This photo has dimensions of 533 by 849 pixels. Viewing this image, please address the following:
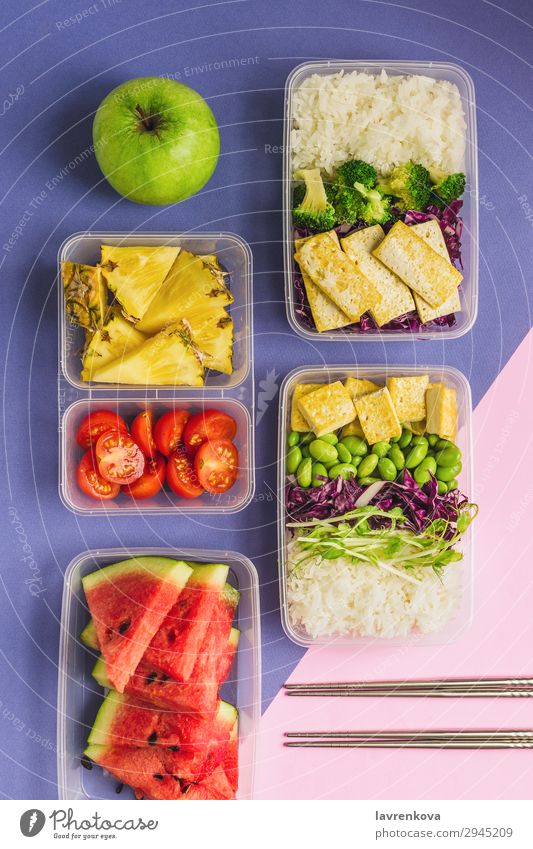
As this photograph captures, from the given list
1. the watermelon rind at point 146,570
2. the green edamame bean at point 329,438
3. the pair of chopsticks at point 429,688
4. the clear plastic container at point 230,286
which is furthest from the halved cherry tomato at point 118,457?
the pair of chopsticks at point 429,688

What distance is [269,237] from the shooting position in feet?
8.72

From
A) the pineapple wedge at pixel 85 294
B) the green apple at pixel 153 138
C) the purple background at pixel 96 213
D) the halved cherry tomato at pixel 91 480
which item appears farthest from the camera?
the purple background at pixel 96 213

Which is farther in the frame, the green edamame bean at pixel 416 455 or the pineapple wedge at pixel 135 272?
the green edamame bean at pixel 416 455

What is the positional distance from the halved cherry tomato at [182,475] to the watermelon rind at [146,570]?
250 mm

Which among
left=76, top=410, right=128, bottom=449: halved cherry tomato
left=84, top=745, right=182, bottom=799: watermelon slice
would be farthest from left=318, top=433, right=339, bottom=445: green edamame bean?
left=84, top=745, right=182, bottom=799: watermelon slice

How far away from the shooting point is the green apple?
2.27 m

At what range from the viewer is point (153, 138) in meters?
2.24

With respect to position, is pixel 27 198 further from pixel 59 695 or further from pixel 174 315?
pixel 59 695

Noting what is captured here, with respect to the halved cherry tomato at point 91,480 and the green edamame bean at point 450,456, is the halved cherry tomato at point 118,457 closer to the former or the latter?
the halved cherry tomato at point 91,480

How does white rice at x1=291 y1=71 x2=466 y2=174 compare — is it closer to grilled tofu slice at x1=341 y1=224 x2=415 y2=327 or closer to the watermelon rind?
grilled tofu slice at x1=341 y1=224 x2=415 y2=327

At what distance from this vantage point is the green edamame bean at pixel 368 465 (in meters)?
2.52

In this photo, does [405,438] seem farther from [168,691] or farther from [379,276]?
[168,691]

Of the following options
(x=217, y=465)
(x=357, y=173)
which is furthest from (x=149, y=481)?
(x=357, y=173)
